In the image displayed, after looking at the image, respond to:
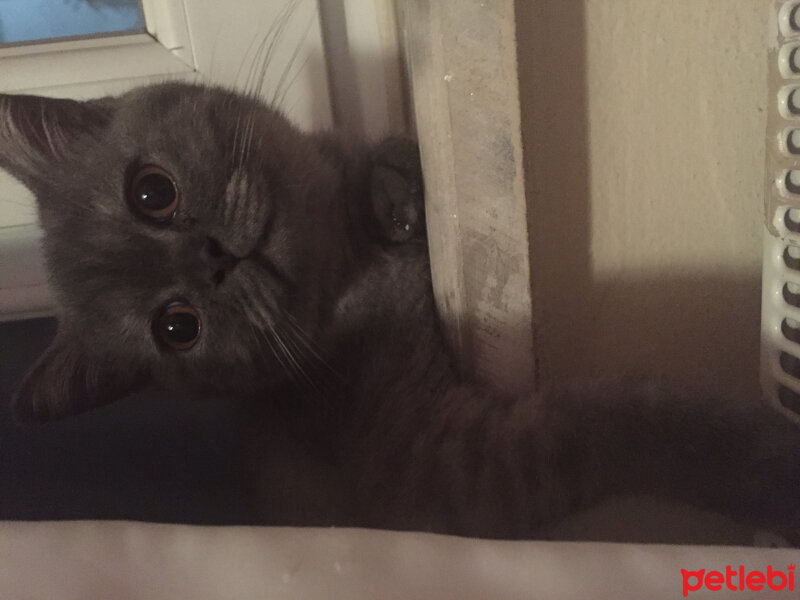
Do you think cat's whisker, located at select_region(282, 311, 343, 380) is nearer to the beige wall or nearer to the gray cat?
the gray cat

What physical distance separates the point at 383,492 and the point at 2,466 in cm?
61

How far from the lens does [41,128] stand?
79cm

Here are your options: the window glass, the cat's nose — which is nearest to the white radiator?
the cat's nose

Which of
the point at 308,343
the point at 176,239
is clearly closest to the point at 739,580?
the point at 308,343

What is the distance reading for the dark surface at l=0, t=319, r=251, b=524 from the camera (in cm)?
88

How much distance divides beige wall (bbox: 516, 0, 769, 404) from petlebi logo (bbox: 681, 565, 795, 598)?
1.00ft

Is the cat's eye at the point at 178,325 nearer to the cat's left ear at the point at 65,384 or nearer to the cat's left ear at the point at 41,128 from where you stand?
the cat's left ear at the point at 65,384

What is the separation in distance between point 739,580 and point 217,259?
549mm

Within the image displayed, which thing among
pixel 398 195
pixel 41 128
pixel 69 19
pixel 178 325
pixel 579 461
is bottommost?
pixel 579 461

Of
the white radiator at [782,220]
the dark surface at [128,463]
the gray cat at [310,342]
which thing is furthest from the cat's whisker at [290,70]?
the white radiator at [782,220]

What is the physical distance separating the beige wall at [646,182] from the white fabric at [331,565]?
12.5 inches

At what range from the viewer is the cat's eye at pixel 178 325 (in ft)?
2.40

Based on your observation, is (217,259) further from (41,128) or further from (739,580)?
(739,580)

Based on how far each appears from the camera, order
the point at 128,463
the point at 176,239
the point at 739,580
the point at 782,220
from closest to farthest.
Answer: the point at 739,580 → the point at 782,220 → the point at 176,239 → the point at 128,463
